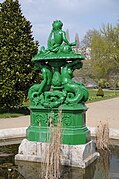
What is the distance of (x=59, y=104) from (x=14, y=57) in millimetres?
10411

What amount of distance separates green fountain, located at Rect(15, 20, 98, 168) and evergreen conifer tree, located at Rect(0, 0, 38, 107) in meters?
9.44

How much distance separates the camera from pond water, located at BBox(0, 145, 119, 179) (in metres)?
5.93

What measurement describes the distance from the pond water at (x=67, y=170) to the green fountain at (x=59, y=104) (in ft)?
0.71

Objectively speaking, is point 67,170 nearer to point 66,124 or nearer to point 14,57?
point 66,124

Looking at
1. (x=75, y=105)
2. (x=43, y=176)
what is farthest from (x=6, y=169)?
(x=75, y=105)

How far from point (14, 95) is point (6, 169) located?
1069 cm

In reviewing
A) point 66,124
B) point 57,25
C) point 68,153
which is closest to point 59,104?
point 66,124

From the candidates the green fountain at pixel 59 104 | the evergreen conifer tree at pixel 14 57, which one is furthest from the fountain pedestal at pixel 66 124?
the evergreen conifer tree at pixel 14 57

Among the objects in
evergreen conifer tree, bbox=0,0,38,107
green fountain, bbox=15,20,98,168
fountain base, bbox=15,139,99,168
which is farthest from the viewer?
evergreen conifer tree, bbox=0,0,38,107

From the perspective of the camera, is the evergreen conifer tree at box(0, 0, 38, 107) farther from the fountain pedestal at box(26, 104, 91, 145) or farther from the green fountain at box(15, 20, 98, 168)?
the fountain pedestal at box(26, 104, 91, 145)

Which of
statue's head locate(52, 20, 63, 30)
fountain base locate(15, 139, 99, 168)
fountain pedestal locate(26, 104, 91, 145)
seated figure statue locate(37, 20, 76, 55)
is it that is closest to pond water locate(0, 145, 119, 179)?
fountain base locate(15, 139, 99, 168)

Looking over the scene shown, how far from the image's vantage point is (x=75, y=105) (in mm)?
6910

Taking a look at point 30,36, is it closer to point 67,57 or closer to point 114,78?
point 67,57

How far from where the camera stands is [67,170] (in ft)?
20.6
